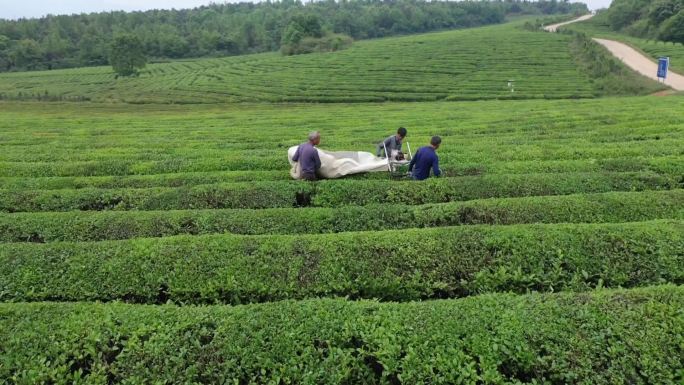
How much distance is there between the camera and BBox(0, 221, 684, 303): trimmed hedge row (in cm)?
777

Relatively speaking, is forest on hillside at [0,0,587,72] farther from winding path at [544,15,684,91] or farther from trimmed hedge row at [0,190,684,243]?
trimmed hedge row at [0,190,684,243]

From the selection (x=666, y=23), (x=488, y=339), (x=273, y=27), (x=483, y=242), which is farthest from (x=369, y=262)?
(x=273, y=27)

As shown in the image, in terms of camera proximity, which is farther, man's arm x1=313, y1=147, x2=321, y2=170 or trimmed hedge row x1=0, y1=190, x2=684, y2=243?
man's arm x1=313, y1=147, x2=321, y2=170

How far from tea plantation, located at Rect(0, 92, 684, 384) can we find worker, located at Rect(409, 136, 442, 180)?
47cm

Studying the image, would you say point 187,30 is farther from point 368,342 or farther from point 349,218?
point 368,342

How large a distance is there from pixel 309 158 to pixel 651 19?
81.9 meters

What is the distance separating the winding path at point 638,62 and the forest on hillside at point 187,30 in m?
66.4

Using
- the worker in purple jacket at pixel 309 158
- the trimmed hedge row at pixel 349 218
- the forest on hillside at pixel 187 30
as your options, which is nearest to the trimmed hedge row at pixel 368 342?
the trimmed hedge row at pixel 349 218

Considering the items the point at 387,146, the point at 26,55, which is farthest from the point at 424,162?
the point at 26,55

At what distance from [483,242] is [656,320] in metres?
2.90

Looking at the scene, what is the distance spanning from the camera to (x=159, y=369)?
589 cm

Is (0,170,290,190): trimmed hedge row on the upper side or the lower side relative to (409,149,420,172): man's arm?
lower

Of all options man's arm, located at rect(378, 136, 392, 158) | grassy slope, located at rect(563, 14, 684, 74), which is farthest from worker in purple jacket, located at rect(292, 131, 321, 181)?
grassy slope, located at rect(563, 14, 684, 74)

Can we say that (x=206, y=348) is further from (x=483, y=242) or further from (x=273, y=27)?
(x=273, y=27)
